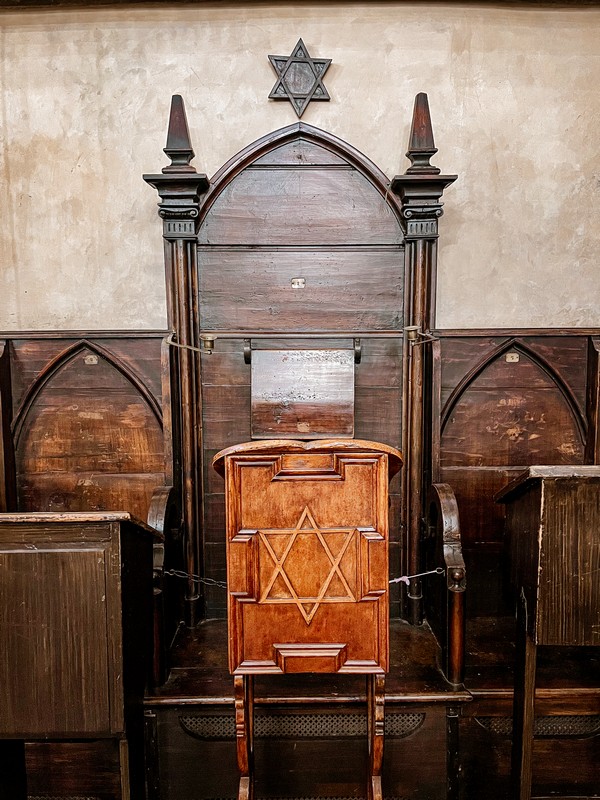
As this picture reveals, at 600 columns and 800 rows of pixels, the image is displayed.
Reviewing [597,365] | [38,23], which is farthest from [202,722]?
[38,23]

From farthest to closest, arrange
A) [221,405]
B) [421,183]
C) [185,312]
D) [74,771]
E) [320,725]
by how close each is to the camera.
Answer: [221,405] → [185,312] → [421,183] → [74,771] → [320,725]

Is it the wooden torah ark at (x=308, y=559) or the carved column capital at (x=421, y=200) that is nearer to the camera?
the wooden torah ark at (x=308, y=559)

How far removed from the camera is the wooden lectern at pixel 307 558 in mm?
1601

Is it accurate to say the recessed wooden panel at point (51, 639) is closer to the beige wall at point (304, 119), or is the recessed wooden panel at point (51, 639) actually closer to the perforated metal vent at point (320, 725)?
the perforated metal vent at point (320, 725)

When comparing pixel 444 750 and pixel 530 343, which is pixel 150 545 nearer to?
pixel 444 750

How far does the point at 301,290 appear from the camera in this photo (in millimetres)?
2873

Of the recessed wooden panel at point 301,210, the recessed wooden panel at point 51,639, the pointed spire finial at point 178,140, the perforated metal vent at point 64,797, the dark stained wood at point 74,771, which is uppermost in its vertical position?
the pointed spire finial at point 178,140

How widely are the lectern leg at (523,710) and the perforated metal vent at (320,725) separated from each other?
38cm

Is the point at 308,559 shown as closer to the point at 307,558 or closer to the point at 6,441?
the point at 307,558

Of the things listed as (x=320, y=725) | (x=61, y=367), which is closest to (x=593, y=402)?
(x=320, y=725)

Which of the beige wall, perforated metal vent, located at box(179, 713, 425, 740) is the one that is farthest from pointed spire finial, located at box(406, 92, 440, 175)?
perforated metal vent, located at box(179, 713, 425, 740)

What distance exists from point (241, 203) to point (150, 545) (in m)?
1.72

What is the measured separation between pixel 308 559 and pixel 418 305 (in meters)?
1.62

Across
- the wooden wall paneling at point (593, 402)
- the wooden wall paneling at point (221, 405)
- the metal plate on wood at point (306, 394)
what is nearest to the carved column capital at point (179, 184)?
the wooden wall paneling at point (221, 405)
